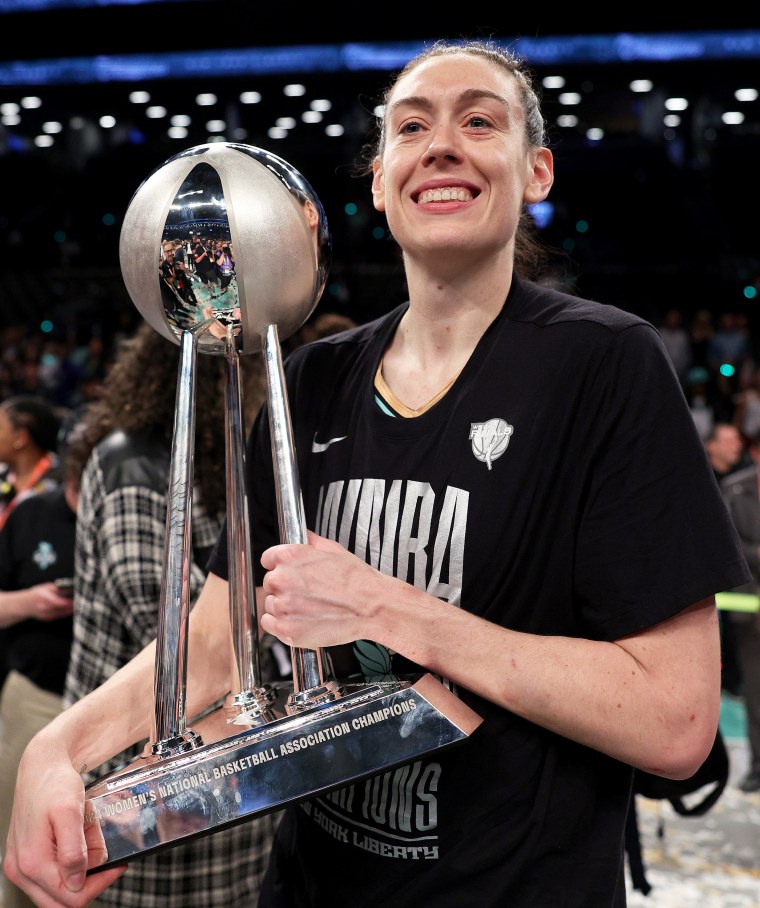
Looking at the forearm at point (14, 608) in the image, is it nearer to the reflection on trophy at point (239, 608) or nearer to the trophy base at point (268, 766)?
the reflection on trophy at point (239, 608)

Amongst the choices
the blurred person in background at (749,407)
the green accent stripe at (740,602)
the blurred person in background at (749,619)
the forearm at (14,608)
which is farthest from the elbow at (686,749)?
the blurred person in background at (749,407)

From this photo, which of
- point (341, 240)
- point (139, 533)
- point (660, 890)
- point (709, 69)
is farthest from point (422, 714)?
point (341, 240)

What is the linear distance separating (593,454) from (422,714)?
32 cm

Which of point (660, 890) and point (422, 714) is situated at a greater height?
point (422, 714)

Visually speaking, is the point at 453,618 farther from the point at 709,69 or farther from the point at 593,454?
the point at 709,69

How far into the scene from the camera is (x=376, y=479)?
3.79 ft

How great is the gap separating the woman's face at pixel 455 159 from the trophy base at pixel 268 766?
0.51m

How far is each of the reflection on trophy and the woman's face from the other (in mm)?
129

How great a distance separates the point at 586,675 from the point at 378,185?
705mm

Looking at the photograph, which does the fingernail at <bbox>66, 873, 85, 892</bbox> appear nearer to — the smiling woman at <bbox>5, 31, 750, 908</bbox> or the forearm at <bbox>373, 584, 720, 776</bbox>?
the smiling woman at <bbox>5, 31, 750, 908</bbox>

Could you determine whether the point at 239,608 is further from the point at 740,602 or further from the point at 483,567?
the point at 740,602

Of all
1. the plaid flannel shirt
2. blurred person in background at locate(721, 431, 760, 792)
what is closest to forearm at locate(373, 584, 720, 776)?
the plaid flannel shirt

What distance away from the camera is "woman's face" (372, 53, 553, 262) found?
1.14 meters

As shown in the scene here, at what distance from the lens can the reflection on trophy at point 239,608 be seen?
0.87 metres
